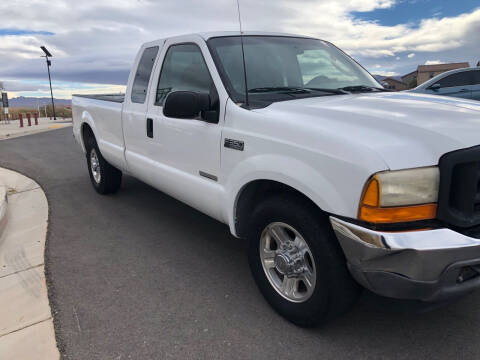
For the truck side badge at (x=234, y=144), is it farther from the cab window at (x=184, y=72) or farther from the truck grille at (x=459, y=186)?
the truck grille at (x=459, y=186)

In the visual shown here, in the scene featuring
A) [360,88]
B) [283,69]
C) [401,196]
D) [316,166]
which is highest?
Result: [283,69]

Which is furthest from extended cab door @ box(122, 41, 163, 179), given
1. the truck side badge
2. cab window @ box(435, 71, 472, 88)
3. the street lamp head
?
the street lamp head

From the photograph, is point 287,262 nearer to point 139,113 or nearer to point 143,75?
point 139,113

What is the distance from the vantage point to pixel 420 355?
2.48 meters

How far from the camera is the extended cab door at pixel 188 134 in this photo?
323cm

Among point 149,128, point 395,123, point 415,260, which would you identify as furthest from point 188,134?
point 415,260

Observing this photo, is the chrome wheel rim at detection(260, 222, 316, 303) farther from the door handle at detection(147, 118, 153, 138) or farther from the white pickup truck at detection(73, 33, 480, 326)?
the door handle at detection(147, 118, 153, 138)

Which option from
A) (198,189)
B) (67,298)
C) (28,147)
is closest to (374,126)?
(198,189)

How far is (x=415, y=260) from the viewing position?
6.64 feet

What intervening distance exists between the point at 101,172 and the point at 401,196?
4.66 metres

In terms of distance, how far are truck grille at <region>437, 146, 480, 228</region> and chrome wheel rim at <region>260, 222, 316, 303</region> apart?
0.79 metres

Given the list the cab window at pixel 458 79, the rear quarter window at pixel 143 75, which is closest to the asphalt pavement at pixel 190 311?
the rear quarter window at pixel 143 75

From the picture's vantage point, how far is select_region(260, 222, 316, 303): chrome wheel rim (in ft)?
8.59

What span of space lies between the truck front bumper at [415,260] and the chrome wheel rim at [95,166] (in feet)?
15.0
